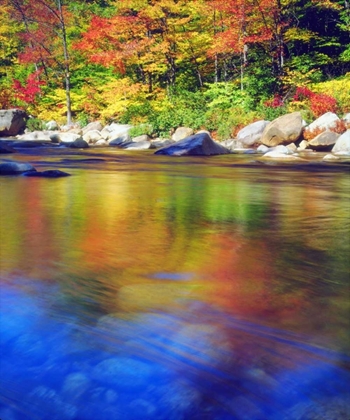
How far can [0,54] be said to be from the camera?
101 feet

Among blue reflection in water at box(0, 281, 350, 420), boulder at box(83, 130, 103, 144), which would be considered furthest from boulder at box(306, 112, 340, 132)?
blue reflection in water at box(0, 281, 350, 420)

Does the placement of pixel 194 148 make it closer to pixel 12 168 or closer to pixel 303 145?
pixel 303 145

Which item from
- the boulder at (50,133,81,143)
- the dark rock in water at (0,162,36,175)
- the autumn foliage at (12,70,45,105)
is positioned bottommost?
the dark rock in water at (0,162,36,175)

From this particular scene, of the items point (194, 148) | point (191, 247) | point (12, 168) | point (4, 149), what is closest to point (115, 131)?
point (4, 149)

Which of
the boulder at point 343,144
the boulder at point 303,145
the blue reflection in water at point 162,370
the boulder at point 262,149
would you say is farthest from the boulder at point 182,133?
the blue reflection in water at point 162,370

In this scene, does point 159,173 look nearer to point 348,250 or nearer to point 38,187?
point 38,187

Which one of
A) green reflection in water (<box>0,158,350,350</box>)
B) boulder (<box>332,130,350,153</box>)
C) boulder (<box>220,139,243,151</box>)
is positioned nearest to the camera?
green reflection in water (<box>0,158,350,350</box>)

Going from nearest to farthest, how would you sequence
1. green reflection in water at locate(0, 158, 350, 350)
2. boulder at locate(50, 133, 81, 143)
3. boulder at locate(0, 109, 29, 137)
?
green reflection in water at locate(0, 158, 350, 350)
boulder at locate(50, 133, 81, 143)
boulder at locate(0, 109, 29, 137)

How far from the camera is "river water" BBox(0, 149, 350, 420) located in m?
1.38

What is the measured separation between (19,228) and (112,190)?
8.36ft

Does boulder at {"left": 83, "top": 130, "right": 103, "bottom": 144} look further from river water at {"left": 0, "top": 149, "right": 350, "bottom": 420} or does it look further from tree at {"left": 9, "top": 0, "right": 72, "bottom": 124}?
river water at {"left": 0, "top": 149, "right": 350, "bottom": 420}

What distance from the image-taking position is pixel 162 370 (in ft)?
5.04

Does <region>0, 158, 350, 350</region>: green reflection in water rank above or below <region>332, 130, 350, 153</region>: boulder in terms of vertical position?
below

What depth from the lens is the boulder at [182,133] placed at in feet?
61.1
